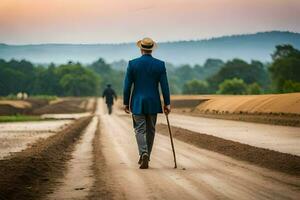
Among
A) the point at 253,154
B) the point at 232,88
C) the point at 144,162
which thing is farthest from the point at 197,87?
the point at 144,162

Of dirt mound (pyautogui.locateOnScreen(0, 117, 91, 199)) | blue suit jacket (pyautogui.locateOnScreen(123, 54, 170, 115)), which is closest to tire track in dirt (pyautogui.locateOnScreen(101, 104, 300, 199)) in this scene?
dirt mound (pyautogui.locateOnScreen(0, 117, 91, 199))

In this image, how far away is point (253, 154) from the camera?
1396 cm

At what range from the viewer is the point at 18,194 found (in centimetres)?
826

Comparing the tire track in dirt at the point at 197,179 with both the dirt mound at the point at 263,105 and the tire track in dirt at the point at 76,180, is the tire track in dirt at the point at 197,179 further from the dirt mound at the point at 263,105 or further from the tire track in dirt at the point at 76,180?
the dirt mound at the point at 263,105

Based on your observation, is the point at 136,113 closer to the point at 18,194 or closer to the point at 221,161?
the point at 221,161

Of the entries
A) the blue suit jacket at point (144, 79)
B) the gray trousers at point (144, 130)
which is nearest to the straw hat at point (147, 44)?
the blue suit jacket at point (144, 79)

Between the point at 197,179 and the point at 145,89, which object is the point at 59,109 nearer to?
the point at 145,89

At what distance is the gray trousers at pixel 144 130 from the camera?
38.4ft

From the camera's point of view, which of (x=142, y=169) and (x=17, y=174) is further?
(x=142, y=169)

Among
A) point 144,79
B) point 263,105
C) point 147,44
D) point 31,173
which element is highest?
point 147,44

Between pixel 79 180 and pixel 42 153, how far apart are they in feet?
16.2

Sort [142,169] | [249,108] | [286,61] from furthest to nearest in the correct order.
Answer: [286,61] < [249,108] < [142,169]

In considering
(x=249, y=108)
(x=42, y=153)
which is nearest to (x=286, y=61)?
(x=249, y=108)

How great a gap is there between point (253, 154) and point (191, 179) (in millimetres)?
4861
